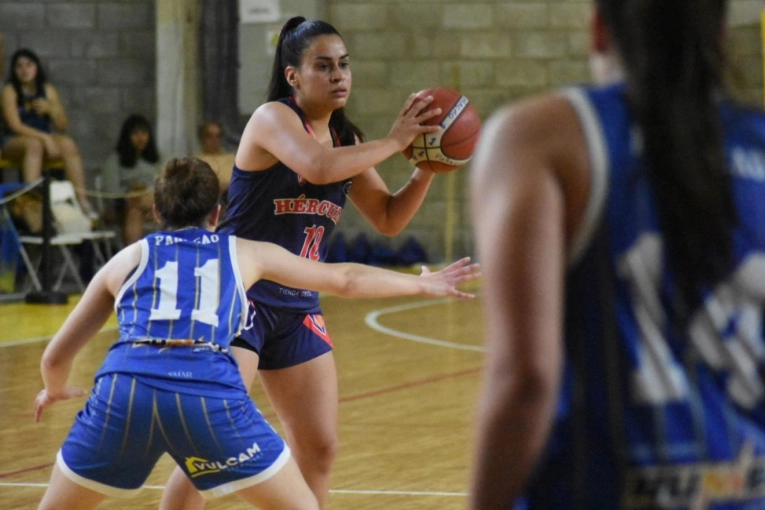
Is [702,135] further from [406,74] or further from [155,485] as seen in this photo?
[406,74]

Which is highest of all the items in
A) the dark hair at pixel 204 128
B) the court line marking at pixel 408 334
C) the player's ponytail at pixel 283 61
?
the player's ponytail at pixel 283 61

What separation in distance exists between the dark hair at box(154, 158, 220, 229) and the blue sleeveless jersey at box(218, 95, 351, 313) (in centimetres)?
59

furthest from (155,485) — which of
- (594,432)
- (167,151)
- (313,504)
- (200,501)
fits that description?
(167,151)

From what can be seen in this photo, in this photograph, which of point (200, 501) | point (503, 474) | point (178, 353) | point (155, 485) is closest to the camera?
point (503, 474)

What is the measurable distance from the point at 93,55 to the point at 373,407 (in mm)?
7657

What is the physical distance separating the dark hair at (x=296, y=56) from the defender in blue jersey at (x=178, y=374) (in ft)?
3.09

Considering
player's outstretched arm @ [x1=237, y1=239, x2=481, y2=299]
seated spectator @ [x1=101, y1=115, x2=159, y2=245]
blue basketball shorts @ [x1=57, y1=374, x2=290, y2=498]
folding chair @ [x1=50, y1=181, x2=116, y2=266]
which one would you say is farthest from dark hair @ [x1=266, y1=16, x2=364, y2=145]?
seated spectator @ [x1=101, y1=115, x2=159, y2=245]

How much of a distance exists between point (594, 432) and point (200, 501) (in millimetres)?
2289

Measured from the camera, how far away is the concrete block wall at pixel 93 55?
12781 millimetres

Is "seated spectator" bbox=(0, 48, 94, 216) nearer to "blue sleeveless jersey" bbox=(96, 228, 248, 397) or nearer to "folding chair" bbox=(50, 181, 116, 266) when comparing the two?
"folding chair" bbox=(50, 181, 116, 266)

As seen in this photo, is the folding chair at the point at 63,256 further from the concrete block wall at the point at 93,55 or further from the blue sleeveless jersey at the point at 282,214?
the blue sleeveless jersey at the point at 282,214

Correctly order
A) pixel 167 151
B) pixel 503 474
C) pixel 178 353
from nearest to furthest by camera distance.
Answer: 1. pixel 503 474
2. pixel 178 353
3. pixel 167 151

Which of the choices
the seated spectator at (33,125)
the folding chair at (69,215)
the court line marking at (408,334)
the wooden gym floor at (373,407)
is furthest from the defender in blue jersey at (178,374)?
the seated spectator at (33,125)

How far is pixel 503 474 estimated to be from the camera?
1286 millimetres
